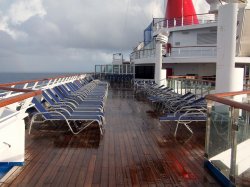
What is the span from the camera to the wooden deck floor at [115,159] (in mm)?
3289

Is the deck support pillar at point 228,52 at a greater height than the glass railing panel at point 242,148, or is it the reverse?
the deck support pillar at point 228,52

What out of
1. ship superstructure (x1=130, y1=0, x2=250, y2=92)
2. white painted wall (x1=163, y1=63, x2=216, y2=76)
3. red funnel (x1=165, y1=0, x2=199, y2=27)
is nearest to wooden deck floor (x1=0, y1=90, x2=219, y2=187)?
ship superstructure (x1=130, y1=0, x2=250, y2=92)

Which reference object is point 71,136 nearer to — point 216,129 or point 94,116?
point 94,116

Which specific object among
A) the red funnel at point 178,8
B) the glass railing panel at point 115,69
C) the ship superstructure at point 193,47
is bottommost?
the glass railing panel at point 115,69

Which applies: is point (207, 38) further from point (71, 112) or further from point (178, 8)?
point (71, 112)

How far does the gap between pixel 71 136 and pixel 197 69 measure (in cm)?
1353

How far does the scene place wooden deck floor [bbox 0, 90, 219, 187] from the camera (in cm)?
329

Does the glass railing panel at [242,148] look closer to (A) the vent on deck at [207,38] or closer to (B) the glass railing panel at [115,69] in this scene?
(A) the vent on deck at [207,38]

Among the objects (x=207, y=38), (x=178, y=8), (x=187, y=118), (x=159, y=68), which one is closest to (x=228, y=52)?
(x=187, y=118)

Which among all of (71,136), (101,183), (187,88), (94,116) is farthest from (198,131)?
(187,88)

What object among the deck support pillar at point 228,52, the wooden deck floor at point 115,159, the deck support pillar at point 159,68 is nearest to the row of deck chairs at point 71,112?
the wooden deck floor at point 115,159

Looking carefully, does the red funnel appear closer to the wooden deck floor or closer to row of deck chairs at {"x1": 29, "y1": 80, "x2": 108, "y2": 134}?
row of deck chairs at {"x1": 29, "y1": 80, "x2": 108, "y2": 134}

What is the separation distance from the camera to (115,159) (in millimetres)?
4012

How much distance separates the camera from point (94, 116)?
215 inches
